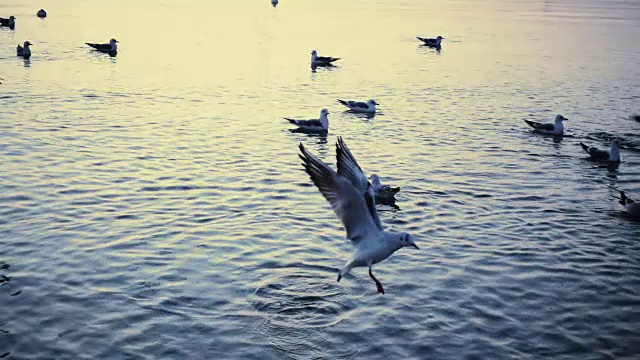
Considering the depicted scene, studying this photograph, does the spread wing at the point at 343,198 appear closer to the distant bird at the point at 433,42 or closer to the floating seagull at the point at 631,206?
the floating seagull at the point at 631,206

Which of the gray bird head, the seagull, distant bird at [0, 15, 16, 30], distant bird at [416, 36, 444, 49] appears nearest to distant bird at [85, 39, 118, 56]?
distant bird at [0, 15, 16, 30]

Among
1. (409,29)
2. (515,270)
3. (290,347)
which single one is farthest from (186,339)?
(409,29)

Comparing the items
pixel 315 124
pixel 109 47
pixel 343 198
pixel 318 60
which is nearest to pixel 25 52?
pixel 109 47

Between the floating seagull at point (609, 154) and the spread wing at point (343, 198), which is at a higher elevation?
the spread wing at point (343, 198)

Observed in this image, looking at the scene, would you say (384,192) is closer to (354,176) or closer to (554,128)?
(354,176)

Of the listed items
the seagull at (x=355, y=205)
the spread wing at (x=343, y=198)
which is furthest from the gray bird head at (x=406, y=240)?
the spread wing at (x=343, y=198)


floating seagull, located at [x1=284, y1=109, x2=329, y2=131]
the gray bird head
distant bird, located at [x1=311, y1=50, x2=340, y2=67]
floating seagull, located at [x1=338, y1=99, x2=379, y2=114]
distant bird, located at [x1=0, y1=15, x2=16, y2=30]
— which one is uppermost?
distant bird, located at [x1=0, y1=15, x2=16, y2=30]

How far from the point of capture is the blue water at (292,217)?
11.4 m

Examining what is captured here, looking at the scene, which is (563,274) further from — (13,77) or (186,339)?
(13,77)

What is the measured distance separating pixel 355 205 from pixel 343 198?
246mm

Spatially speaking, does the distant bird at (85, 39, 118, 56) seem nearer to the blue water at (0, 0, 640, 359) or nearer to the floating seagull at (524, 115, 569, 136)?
the blue water at (0, 0, 640, 359)

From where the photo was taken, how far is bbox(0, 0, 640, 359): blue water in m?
11.4

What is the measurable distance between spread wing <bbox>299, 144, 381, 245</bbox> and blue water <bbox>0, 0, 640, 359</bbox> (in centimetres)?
145

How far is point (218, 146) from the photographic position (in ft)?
74.3
